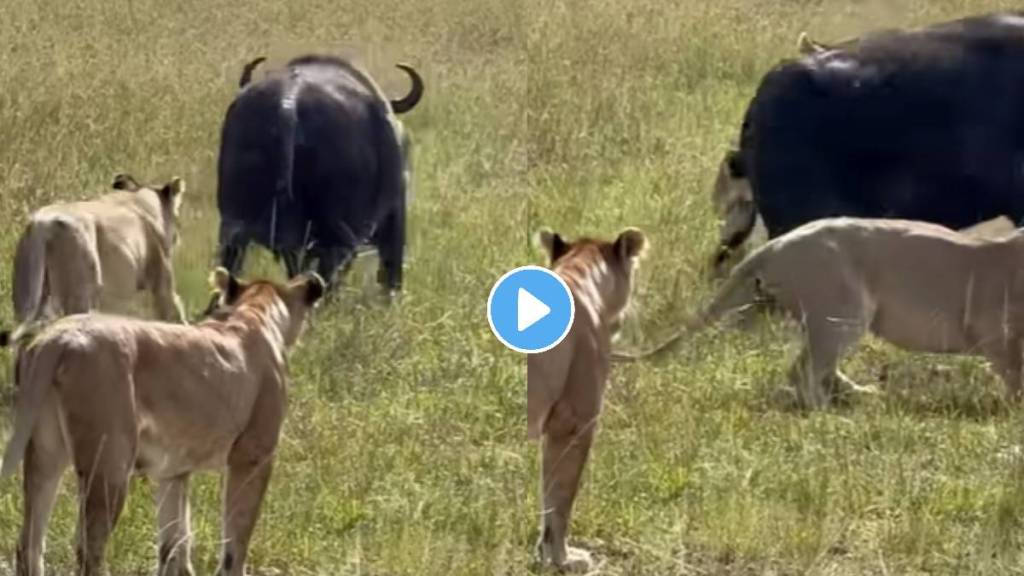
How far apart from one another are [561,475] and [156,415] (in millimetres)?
1037

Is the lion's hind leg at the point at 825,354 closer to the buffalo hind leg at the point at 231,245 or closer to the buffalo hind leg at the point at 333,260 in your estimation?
the buffalo hind leg at the point at 333,260

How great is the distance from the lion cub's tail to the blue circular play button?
1270mm

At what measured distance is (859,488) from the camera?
5.92m

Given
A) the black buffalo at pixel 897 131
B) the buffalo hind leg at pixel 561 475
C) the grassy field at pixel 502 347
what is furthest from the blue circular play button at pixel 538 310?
the black buffalo at pixel 897 131

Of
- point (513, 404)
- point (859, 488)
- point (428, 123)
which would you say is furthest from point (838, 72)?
point (859, 488)

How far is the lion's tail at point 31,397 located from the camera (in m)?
4.66

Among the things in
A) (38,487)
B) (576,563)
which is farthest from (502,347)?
(38,487)

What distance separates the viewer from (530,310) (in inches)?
221

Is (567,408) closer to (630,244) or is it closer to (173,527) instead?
(630,244)

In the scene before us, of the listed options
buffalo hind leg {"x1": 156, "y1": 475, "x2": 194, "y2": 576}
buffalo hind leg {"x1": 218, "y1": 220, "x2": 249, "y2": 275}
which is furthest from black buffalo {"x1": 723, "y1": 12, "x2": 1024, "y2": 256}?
buffalo hind leg {"x1": 156, "y1": 475, "x2": 194, "y2": 576}

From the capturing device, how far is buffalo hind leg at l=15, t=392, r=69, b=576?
15.6ft

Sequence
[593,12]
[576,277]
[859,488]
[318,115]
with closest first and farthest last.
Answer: [576,277], [859,488], [318,115], [593,12]

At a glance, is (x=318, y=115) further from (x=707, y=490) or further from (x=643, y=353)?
(x=707, y=490)

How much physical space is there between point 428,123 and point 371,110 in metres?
0.73
